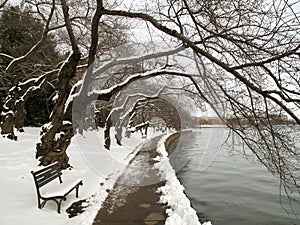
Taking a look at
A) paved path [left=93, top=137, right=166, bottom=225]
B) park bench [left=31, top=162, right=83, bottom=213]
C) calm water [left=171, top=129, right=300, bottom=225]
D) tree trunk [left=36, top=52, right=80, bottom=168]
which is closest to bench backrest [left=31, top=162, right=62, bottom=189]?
park bench [left=31, top=162, right=83, bottom=213]

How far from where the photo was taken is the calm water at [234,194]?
8.02m

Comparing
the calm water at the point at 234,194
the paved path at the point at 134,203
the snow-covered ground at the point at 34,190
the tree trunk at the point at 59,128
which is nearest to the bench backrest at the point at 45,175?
the snow-covered ground at the point at 34,190

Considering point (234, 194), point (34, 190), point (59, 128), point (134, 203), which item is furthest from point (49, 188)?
point (234, 194)

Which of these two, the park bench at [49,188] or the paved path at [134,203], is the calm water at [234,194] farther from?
the park bench at [49,188]

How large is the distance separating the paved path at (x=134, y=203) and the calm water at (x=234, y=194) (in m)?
1.55

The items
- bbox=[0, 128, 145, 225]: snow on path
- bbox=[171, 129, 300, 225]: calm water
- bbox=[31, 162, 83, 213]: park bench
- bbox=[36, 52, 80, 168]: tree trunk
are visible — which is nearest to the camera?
bbox=[0, 128, 145, 225]: snow on path

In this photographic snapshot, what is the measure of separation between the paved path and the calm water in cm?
155

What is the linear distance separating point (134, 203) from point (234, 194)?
214 inches

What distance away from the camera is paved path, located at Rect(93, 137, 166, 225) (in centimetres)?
549

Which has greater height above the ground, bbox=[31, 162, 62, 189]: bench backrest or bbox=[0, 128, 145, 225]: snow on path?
bbox=[31, 162, 62, 189]: bench backrest

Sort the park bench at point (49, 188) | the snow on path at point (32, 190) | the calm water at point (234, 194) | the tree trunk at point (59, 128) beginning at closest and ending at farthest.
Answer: the snow on path at point (32, 190), the park bench at point (49, 188), the calm water at point (234, 194), the tree trunk at point (59, 128)

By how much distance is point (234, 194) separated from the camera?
10.8m

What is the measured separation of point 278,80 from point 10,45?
19.0 metres

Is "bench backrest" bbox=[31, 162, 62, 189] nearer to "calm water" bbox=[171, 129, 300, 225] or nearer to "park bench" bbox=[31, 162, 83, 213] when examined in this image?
"park bench" bbox=[31, 162, 83, 213]
